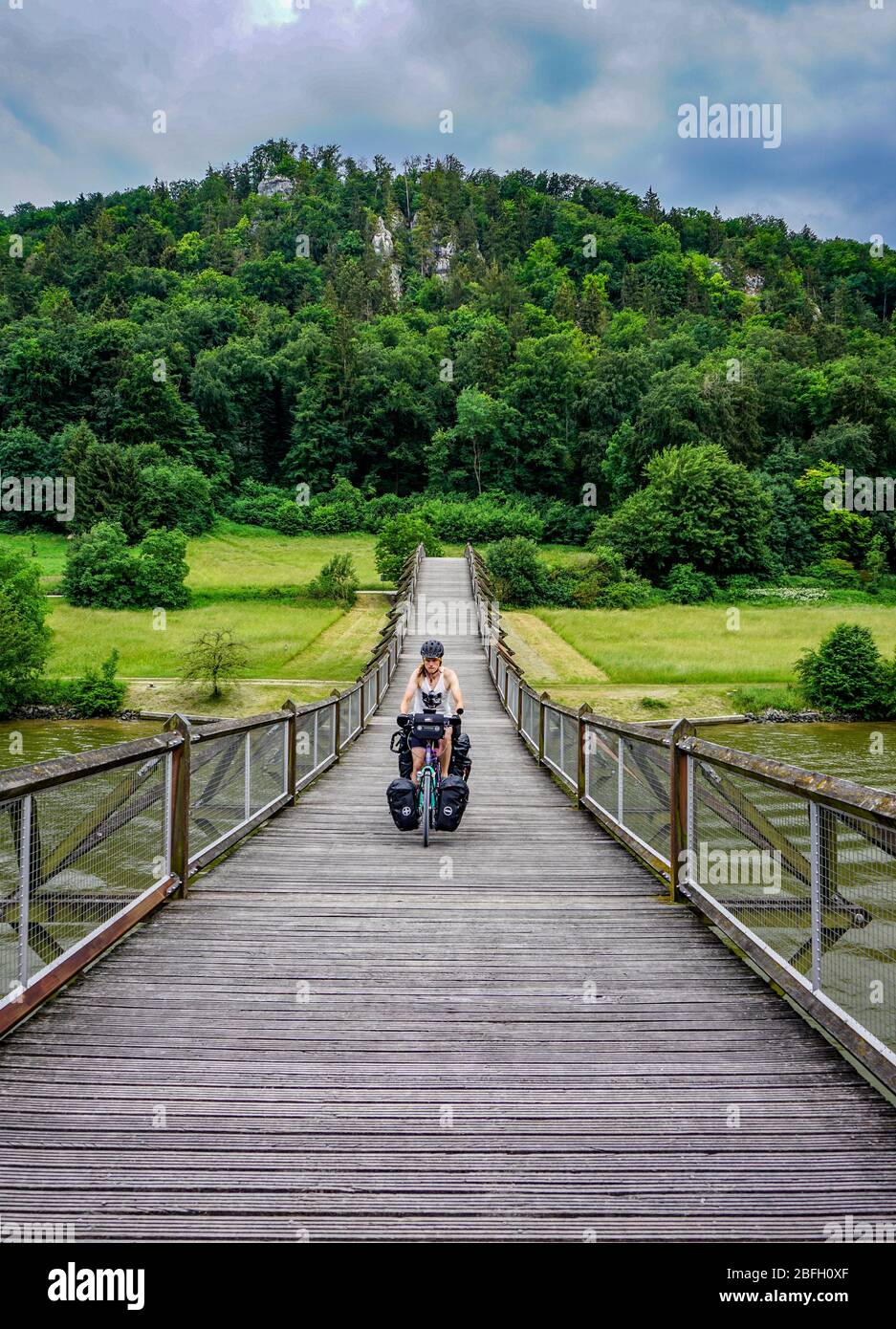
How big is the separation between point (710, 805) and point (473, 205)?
158030 mm

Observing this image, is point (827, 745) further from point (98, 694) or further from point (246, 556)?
point (246, 556)

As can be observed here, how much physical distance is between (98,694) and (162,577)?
14671mm

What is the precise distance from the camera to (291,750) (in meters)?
9.88

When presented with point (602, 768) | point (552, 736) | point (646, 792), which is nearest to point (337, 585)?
point (552, 736)

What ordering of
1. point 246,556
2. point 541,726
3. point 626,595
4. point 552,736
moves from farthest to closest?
point 246,556
point 626,595
point 541,726
point 552,736

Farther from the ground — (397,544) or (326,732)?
(397,544)

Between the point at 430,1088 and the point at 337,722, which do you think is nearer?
the point at 430,1088

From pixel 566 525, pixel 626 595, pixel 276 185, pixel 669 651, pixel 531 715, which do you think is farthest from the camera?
pixel 276 185

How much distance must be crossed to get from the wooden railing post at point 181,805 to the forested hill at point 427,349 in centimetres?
6100

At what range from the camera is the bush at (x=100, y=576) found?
42.4 metres

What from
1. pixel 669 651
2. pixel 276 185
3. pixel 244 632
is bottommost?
pixel 669 651

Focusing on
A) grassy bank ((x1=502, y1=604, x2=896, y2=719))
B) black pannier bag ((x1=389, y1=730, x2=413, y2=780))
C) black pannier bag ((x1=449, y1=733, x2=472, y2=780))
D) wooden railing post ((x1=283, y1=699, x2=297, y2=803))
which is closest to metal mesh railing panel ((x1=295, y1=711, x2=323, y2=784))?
wooden railing post ((x1=283, y1=699, x2=297, y2=803))

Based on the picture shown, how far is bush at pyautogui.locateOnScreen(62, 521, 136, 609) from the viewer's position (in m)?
42.4
